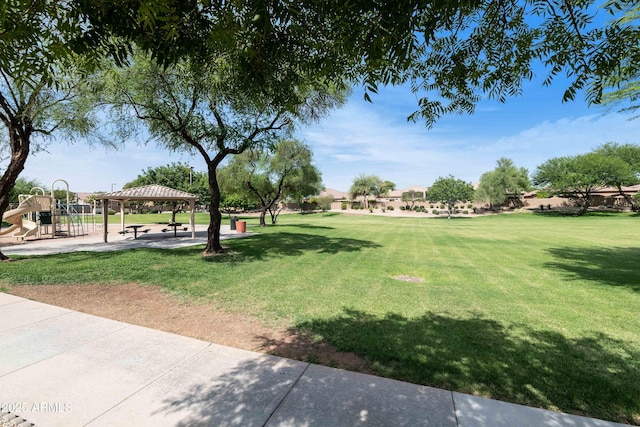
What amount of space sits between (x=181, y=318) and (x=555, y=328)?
6.58m

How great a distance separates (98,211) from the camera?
71.3 meters

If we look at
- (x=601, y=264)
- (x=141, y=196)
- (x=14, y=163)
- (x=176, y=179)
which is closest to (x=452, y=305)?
(x=601, y=264)

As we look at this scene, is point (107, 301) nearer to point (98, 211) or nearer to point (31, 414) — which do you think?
point (31, 414)

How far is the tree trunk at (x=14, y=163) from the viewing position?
1014 centimetres

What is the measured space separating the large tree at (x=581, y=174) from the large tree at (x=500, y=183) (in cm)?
386

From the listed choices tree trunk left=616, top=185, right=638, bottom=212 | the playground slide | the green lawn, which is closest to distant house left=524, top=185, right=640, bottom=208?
tree trunk left=616, top=185, right=638, bottom=212

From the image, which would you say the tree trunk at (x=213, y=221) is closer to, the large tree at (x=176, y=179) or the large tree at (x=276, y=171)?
the large tree at (x=276, y=171)

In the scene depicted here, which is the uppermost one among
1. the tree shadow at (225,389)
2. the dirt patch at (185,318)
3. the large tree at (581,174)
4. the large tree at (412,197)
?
the large tree at (581,174)

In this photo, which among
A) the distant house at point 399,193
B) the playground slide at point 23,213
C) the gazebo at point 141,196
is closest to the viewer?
the gazebo at point 141,196

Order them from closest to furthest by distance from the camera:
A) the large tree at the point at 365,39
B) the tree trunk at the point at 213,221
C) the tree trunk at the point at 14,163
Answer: the large tree at the point at 365,39
the tree trunk at the point at 14,163
the tree trunk at the point at 213,221

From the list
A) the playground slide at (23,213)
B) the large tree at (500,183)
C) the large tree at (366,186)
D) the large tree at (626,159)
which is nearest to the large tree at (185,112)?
the playground slide at (23,213)

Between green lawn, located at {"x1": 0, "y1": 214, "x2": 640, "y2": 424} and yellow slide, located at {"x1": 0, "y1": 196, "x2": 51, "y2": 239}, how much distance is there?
28.8 ft

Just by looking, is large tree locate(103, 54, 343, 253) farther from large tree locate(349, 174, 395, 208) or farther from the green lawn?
large tree locate(349, 174, 395, 208)

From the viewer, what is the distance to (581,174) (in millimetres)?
46375
